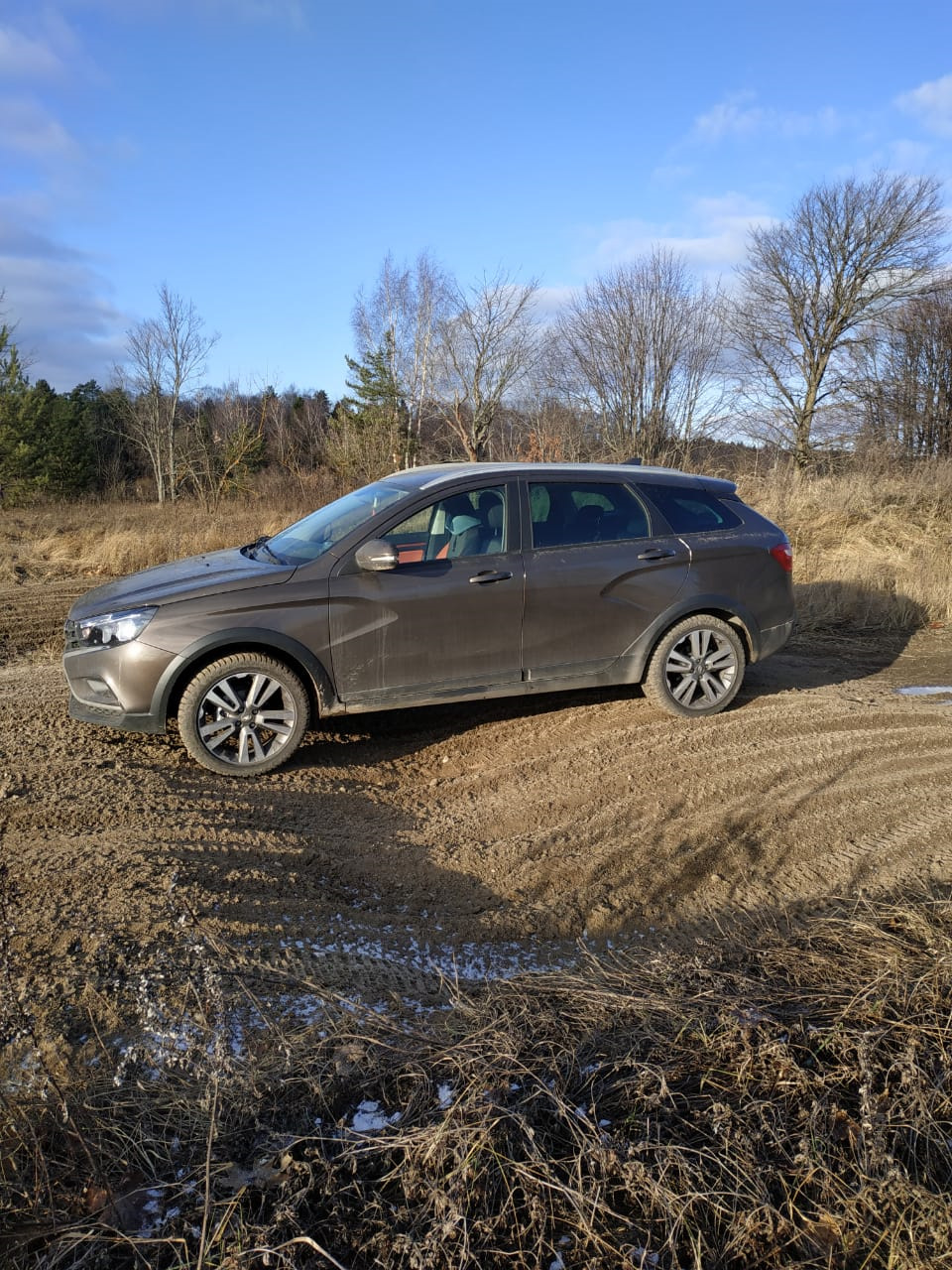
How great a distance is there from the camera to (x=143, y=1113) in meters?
2.34

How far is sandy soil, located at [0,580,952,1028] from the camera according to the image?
3.40 meters

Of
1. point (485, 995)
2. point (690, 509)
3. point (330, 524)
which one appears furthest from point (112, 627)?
point (690, 509)

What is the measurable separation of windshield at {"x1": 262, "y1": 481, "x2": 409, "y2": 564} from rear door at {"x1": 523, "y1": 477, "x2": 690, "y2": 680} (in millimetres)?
991

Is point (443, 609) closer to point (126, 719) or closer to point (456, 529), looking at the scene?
point (456, 529)

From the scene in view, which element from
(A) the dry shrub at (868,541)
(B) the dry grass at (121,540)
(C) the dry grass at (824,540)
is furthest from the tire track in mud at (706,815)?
(B) the dry grass at (121,540)

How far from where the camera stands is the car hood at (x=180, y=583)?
16.6 ft

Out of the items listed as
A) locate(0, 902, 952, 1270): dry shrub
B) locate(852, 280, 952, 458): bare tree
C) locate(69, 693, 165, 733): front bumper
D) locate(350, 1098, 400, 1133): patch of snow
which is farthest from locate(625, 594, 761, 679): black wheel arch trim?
locate(852, 280, 952, 458): bare tree

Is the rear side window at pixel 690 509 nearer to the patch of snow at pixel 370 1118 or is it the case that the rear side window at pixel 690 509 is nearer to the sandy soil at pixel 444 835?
the sandy soil at pixel 444 835

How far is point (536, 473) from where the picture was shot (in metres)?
5.88

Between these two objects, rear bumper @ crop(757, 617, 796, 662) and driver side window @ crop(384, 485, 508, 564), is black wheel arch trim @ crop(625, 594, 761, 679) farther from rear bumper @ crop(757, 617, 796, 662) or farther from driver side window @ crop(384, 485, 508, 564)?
driver side window @ crop(384, 485, 508, 564)

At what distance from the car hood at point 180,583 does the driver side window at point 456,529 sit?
802 mm

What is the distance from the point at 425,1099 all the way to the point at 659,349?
2190cm

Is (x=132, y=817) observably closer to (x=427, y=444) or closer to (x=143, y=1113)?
(x=143, y=1113)

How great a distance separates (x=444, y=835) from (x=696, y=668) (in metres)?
2.53
